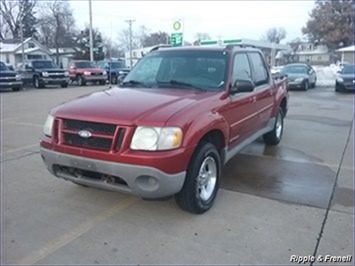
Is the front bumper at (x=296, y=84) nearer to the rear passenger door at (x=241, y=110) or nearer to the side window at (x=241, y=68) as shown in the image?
the rear passenger door at (x=241, y=110)

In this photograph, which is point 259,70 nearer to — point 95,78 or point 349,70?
point 349,70

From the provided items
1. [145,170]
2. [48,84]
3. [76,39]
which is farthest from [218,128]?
[76,39]

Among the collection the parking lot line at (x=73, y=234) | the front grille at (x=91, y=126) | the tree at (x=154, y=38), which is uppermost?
the tree at (x=154, y=38)

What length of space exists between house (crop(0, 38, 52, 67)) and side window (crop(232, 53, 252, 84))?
5711 centimetres

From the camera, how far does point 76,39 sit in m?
65.4

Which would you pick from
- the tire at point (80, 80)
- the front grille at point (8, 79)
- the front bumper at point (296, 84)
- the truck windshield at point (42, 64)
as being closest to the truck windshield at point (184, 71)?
the front bumper at point (296, 84)

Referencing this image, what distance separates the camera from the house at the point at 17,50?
57.3 m

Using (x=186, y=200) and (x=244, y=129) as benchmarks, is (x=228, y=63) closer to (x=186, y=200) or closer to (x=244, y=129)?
(x=244, y=129)

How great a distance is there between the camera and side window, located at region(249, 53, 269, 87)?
19.4ft

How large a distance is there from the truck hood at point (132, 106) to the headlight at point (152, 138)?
0.22ft

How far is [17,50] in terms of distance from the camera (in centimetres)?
5728

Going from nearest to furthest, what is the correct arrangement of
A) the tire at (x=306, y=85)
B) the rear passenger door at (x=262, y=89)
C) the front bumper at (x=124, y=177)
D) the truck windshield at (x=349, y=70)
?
the front bumper at (x=124, y=177), the rear passenger door at (x=262, y=89), the truck windshield at (x=349, y=70), the tire at (x=306, y=85)

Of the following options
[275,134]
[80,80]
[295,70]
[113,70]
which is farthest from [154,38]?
[275,134]

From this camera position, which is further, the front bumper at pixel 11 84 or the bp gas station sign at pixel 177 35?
the front bumper at pixel 11 84
